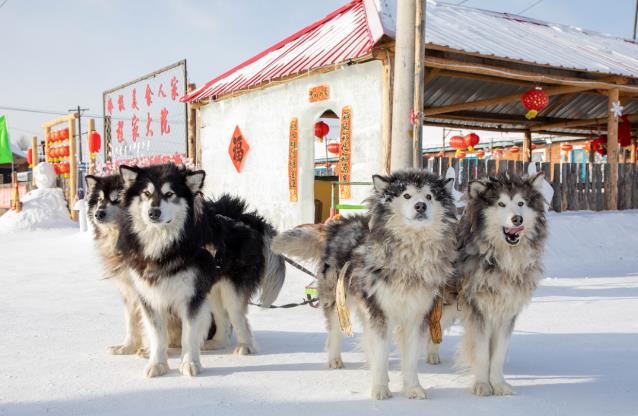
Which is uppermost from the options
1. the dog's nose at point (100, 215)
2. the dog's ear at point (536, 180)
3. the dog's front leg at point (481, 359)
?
the dog's ear at point (536, 180)

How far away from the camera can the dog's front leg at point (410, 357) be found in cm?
344

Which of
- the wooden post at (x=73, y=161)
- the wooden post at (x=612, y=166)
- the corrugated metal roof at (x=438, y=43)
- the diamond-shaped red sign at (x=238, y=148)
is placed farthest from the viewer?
the wooden post at (x=73, y=161)

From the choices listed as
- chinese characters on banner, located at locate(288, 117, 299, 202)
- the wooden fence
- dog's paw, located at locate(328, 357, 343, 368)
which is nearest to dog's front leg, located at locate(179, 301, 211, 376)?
dog's paw, located at locate(328, 357, 343, 368)

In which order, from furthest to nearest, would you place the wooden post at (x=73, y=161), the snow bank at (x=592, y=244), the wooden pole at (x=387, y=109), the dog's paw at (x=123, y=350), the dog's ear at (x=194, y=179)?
the wooden post at (x=73, y=161), the snow bank at (x=592, y=244), the wooden pole at (x=387, y=109), the dog's paw at (x=123, y=350), the dog's ear at (x=194, y=179)

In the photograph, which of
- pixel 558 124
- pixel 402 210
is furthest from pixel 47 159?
pixel 402 210

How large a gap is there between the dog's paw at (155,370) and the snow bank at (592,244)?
6.56 m

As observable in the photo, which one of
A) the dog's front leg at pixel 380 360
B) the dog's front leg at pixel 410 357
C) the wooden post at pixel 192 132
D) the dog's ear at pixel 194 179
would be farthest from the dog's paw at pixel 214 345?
the wooden post at pixel 192 132

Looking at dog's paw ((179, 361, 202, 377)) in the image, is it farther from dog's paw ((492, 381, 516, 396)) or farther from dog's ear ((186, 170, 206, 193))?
dog's paw ((492, 381, 516, 396))

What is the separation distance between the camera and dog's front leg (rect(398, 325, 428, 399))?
11.3 feet

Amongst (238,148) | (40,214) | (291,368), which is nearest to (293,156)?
(238,148)

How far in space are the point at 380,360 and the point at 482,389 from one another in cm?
70

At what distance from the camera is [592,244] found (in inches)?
398

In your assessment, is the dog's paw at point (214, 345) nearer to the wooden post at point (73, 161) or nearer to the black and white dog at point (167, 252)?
the black and white dog at point (167, 252)

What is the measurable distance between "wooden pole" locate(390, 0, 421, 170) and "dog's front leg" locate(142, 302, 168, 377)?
11.8 feet
